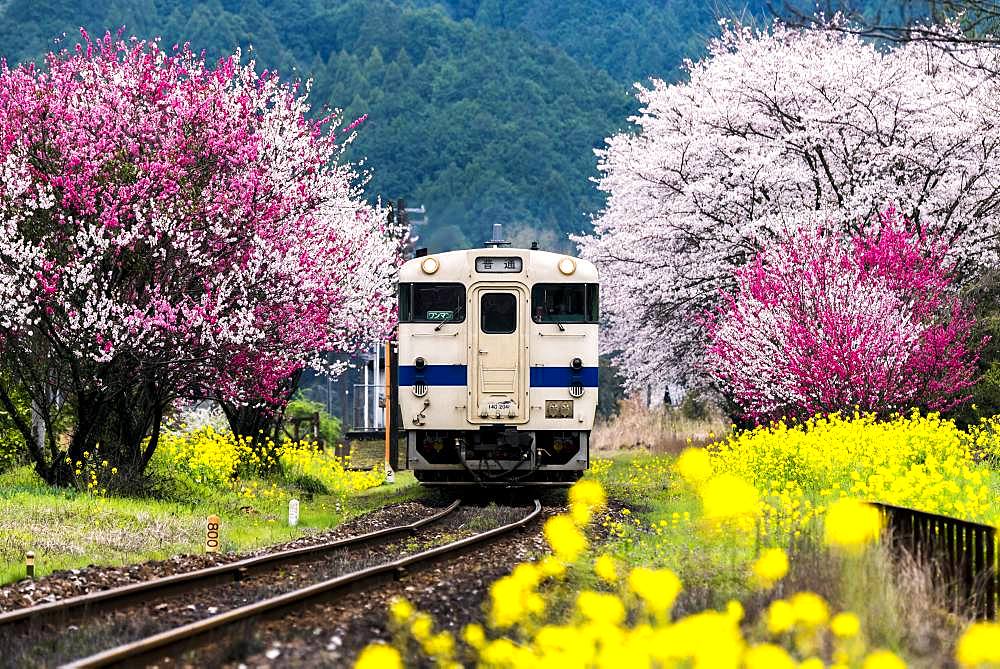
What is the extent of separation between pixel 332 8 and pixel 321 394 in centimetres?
4397

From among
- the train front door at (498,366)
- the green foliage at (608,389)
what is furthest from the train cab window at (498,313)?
the green foliage at (608,389)

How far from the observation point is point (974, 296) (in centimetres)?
2192

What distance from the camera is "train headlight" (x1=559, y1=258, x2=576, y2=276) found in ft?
51.6

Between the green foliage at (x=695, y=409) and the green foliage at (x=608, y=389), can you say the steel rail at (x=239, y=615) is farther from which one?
the green foliage at (x=608, y=389)

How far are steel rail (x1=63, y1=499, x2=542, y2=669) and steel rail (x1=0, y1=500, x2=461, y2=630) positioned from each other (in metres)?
0.81

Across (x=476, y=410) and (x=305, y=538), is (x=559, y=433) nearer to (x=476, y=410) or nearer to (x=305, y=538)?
(x=476, y=410)

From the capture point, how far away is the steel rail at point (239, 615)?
588 centimetres

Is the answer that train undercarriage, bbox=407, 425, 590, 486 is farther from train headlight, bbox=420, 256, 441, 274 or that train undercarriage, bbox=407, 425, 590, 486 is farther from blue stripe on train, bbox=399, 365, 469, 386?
train headlight, bbox=420, 256, 441, 274

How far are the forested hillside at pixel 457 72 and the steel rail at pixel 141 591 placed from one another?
192 ft

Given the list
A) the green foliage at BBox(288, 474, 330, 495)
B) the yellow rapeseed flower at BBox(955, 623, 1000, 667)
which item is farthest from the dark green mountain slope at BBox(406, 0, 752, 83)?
the yellow rapeseed flower at BBox(955, 623, 1000, 667)

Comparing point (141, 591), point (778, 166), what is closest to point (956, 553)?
point (141, 591)

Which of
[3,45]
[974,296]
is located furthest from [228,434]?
[3,45]

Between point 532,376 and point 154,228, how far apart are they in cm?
496

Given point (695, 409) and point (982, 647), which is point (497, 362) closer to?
point (982, 647)
